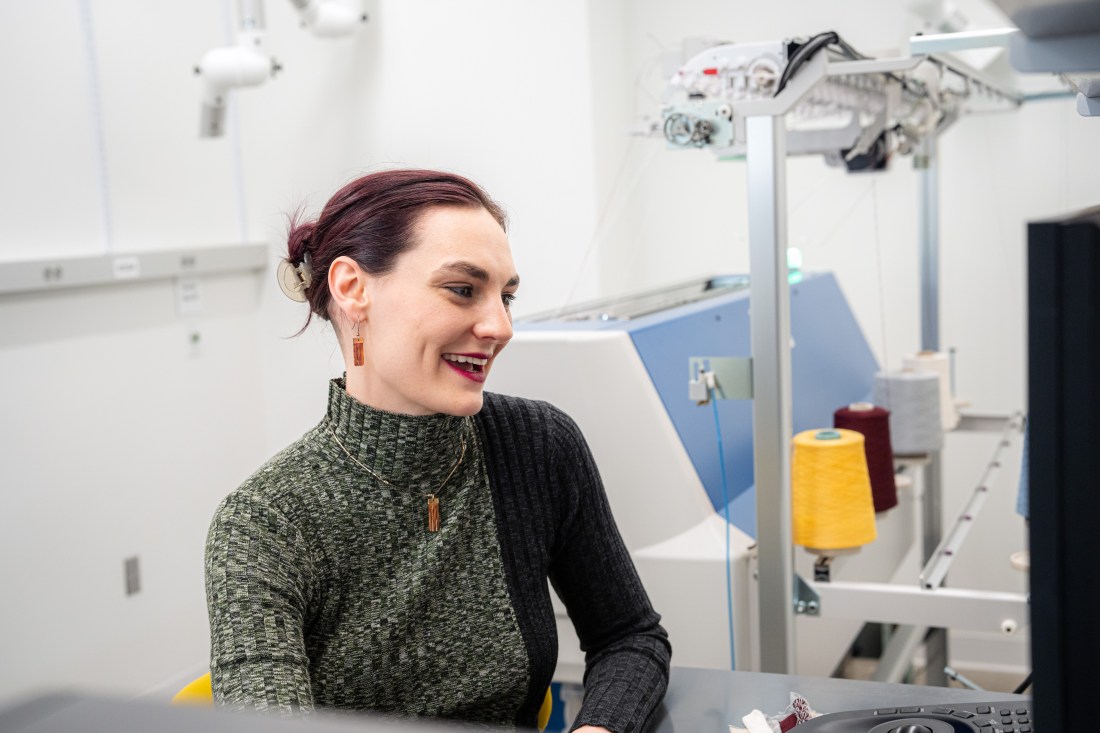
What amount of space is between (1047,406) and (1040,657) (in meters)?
0.11

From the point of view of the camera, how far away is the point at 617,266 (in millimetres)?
3229

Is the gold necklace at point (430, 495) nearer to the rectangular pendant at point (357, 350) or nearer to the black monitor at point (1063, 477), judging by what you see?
the rectangular pendant at point (357, 350)

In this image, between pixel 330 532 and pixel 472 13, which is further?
pixel 472 13

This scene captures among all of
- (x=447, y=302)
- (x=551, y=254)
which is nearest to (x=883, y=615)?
(x=447, y=302)

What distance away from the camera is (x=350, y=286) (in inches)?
44.1

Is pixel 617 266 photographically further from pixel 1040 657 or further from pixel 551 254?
pixel 1040 657

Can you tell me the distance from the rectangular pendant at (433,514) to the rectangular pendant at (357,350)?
0.15 meters

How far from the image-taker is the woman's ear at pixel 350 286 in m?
1.12

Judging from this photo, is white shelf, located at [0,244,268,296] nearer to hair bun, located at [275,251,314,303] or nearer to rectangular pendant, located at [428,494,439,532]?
hair bun, located at [275,251,314,303]

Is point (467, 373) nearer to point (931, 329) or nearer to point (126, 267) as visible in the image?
point (931, 329)

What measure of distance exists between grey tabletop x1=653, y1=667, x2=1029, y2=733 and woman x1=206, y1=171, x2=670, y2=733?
29mm

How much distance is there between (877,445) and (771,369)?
19.7 inches

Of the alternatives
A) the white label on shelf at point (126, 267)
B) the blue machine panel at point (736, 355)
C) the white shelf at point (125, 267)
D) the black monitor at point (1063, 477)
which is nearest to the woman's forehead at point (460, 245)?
the blue machine panel at point (736, 355)

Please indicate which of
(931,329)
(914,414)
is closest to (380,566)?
(914,414)
